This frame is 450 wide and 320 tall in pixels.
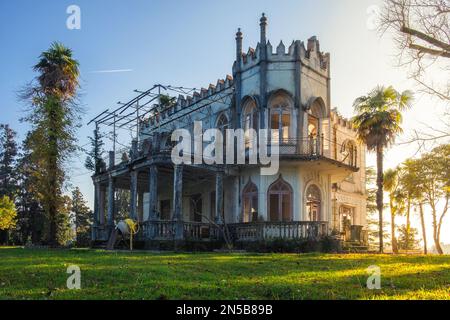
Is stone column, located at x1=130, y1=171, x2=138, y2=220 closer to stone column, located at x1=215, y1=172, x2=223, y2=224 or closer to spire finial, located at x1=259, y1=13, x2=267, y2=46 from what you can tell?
stone column, located at x1=215, y1=172, x2=223, y2=224

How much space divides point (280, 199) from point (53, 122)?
1305 centimetres

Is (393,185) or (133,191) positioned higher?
(393,185)

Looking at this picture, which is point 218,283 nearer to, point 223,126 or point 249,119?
point 249,119

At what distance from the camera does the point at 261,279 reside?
27.7ft

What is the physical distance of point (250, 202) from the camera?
24344 millimetres

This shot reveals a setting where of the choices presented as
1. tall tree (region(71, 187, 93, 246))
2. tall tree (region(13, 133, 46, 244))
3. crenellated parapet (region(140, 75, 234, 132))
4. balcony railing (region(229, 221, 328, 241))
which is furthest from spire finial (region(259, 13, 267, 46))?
tall tree (region(71, 187, 93, 246))

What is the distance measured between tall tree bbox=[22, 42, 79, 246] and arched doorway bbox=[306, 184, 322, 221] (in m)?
13.4

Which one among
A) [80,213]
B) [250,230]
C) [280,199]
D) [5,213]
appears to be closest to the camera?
[250,230]

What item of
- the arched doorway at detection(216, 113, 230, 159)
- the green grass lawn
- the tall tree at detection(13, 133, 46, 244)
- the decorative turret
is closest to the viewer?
the green grass lawn

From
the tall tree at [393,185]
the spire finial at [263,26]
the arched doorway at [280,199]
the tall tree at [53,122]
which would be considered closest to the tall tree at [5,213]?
the tall tree at [53,122]

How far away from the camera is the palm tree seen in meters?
28.0

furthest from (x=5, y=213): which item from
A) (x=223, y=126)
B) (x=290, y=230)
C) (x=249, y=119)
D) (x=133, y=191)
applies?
(x=290, y=230)

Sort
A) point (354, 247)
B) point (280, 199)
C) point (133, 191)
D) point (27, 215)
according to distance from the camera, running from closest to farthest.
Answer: point (280, 199)
point (133, 191)
point (354, 247)
point (27, 215)
